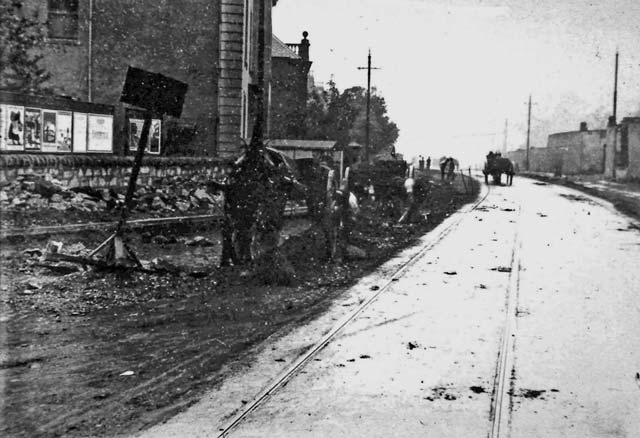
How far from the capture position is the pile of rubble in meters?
13.6

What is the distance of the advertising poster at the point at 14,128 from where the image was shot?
15045mm

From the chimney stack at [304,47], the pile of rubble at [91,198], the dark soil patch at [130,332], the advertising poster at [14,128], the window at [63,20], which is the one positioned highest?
the chimney stack at [304,47]

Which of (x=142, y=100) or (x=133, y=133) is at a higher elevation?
(x=133, y=133)

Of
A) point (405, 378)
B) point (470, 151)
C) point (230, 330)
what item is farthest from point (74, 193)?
point (470, 151)

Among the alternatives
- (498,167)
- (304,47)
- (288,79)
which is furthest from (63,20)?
(304,47)

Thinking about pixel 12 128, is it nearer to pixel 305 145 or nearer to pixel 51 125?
pixel 51 125

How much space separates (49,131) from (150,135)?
386 cm

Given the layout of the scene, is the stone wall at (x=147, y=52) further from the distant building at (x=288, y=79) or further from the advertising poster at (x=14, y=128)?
the distant building at (x=288, y=79)

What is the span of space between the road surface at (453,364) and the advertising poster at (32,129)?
30.5ft

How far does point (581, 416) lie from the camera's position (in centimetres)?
439

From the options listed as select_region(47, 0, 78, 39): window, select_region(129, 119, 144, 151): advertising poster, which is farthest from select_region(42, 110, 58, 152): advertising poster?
select_region(47, 0, 78, 39): window

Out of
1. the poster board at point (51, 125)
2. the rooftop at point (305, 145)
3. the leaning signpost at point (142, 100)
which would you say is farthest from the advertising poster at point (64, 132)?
the rooftop at point (305, 145)

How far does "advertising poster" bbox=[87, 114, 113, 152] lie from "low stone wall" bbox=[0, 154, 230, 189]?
2.95 ft

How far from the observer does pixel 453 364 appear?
18.2 feet
